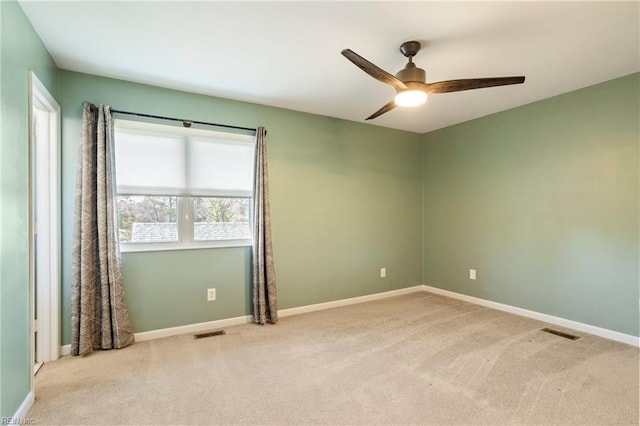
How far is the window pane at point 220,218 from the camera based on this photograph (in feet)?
10.6

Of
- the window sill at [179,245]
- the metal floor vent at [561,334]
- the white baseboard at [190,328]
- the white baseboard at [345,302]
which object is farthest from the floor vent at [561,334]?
the window sill at [179,245]

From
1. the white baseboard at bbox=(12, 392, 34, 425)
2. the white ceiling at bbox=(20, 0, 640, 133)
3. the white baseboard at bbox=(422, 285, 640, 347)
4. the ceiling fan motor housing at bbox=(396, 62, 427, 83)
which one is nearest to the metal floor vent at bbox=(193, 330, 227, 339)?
the white baseboard at bbox=(12, 392, 34, 425)

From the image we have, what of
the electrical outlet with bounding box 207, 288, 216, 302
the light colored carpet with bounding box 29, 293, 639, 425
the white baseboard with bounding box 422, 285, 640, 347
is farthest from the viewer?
the electrical outlet with bounding box 207, 288, 216, 302

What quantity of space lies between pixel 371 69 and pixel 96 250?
262 centimetres

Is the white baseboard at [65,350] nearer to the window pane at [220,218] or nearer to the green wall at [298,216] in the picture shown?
the green wall at [298,216]

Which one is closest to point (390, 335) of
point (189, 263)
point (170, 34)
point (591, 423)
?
point (591, 423)

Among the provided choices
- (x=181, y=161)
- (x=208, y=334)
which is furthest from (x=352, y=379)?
(x=181, y=161)

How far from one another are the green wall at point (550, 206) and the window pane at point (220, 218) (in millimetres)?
2825

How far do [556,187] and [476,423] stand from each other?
2.72 meters

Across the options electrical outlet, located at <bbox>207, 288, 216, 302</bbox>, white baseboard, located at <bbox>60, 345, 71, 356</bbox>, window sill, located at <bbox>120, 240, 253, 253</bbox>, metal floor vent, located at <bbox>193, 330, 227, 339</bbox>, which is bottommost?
metal floor vent, located at <bbox>193, 330, 227, 339</bbox>

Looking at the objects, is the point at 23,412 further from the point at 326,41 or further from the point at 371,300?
the point at 371,300

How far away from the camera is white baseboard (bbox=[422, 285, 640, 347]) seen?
285cm

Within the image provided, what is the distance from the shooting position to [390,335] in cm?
302

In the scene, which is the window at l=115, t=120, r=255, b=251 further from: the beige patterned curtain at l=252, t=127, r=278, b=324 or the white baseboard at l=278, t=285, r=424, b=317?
the white baseboard at l=278, t=285, r=424, b=317
